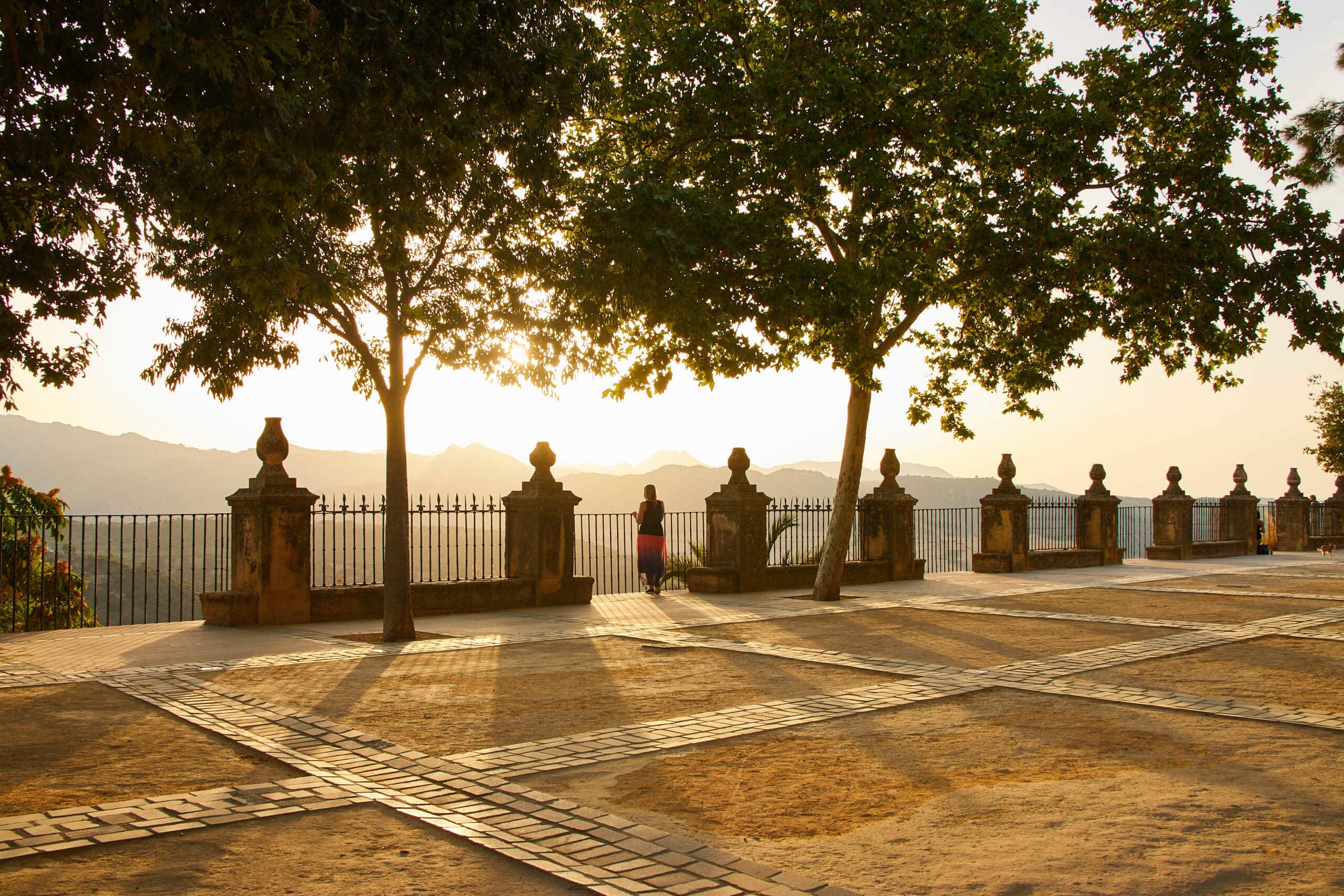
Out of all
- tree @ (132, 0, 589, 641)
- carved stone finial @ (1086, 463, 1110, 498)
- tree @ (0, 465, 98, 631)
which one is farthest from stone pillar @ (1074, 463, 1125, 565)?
tree @ (0, 465, 98, 631)

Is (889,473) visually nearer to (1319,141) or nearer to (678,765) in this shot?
(1319,141)

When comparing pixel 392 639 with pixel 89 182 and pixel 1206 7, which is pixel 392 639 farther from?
pixel 1206 7

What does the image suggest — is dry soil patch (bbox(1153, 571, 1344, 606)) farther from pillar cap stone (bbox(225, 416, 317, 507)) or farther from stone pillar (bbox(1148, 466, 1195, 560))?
pillar cap stone (bbox(225, 416, 317, 507))

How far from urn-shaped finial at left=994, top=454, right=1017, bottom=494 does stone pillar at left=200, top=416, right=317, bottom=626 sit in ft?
48.5

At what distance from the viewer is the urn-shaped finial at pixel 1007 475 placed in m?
22.9

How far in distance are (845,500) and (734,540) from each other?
204 centimetres

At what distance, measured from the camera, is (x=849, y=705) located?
25.2 feet

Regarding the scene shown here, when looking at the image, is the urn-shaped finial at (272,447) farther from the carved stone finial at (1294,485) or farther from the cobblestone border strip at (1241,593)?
the carved stone finial at (1294,485)

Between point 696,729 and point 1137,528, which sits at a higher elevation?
point 1137,528

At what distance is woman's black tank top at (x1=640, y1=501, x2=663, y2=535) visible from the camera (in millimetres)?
17844

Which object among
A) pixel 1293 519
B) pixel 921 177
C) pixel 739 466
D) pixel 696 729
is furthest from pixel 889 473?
pixel 1293 519

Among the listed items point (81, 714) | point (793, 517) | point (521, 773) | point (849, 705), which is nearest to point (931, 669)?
point (849, 705)

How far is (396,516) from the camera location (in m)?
11.9

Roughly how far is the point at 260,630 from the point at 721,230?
23.6 ft
